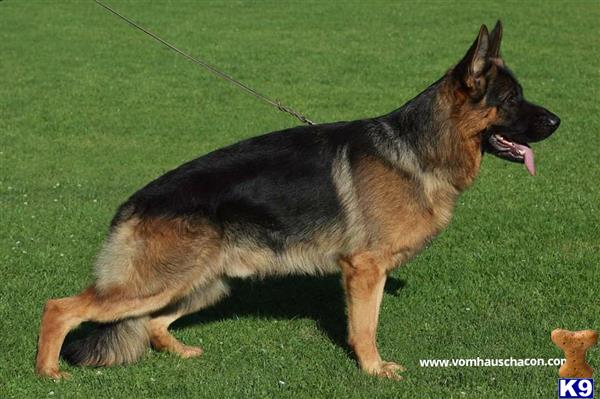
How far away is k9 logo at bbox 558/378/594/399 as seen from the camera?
5.43 metres

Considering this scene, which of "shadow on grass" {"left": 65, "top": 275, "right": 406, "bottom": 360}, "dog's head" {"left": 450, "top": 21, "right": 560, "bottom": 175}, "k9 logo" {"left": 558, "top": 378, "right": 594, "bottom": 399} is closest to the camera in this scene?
"k9 logo" {"left": 558, "top": 378, "right": 594, "bottom": 399}

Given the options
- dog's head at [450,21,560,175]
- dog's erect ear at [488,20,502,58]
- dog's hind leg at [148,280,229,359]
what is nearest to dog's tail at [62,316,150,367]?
dog's hind leg at [148,280,229,359]

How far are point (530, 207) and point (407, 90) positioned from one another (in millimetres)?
7974

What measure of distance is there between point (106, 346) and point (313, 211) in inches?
65.4

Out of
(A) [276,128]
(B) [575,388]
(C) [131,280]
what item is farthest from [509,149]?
(A) [276,128]

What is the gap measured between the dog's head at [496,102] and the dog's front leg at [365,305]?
3.65 ft

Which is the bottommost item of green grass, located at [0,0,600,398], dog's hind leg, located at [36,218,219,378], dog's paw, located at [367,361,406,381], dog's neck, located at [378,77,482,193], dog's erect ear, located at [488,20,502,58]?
green grass, located at [0,0,600,398]

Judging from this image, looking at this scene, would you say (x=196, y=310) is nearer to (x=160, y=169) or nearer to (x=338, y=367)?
Result: (x=338, y=367)

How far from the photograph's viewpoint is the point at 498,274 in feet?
25.4

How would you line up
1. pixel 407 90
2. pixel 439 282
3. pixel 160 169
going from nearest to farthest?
1. pixel 439 282
2. pixel 160 169
3. pixel 407 90

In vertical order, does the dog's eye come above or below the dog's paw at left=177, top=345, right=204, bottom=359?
above

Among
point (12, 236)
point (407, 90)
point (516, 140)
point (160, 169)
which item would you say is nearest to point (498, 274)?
point (516, 140)

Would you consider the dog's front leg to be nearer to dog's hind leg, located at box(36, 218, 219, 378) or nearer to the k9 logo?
dog's hind leg, located at box(36, 218, 219, 378)

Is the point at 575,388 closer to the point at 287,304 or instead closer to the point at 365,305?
the point at 365,305
